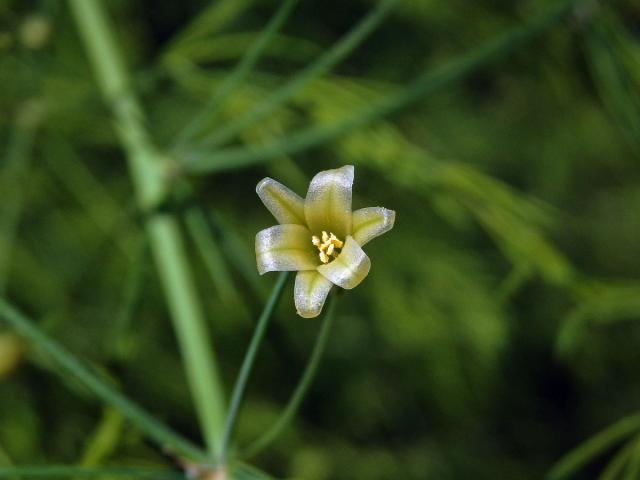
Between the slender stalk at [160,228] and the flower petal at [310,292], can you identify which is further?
the slender stalk at [160,228]

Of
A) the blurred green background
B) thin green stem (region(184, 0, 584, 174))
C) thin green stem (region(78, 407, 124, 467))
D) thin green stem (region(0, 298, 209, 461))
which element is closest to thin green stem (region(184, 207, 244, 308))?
the blurred green background

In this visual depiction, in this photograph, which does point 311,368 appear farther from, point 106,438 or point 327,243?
point 106,438

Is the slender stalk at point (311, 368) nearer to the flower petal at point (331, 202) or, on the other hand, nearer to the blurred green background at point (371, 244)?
the flower petal at point (331, 202)

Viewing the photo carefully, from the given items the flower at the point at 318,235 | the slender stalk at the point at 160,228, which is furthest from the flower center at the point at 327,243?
the slender stalk at the point at 160,228

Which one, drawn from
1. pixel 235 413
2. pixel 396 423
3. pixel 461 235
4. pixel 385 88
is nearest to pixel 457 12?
pixel 385 88

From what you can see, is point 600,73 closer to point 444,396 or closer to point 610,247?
point 444,396

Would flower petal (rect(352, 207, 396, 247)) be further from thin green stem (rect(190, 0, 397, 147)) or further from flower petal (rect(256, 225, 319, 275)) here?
thin green stem (rect(190, 0, 397, 147))
